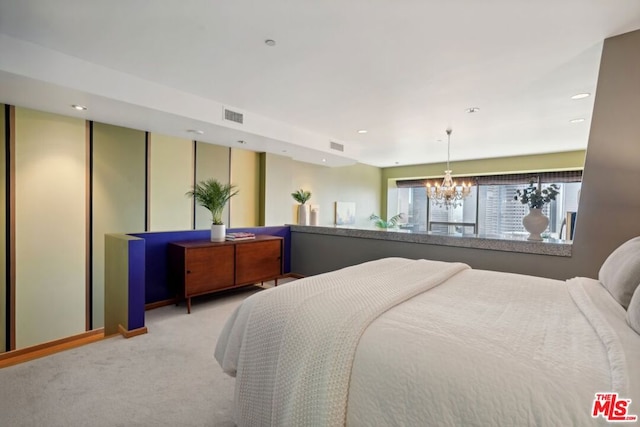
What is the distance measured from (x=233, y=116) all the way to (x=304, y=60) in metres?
1.60

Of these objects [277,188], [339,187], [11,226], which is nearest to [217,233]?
[11,226]

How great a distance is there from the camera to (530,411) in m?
0.76

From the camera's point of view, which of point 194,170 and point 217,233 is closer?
point 217,233

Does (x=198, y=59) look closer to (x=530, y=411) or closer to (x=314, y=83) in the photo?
(x=314, y=83)


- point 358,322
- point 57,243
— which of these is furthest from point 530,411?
point 57,243

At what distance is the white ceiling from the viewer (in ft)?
6.56

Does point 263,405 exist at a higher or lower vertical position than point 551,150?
lower

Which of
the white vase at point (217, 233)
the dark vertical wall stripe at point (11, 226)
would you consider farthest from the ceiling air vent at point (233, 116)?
the dark vertical wall stripe at point (11, 226)

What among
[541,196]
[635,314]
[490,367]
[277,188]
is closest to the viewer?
[490,367]

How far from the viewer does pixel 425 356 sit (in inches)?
36.9

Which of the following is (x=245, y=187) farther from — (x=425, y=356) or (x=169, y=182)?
(x=425, y=356)

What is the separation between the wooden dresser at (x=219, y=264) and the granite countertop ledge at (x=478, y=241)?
106 cm

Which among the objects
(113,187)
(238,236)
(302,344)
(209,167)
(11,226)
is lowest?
(302,344)

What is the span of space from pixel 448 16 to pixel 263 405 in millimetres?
2487
